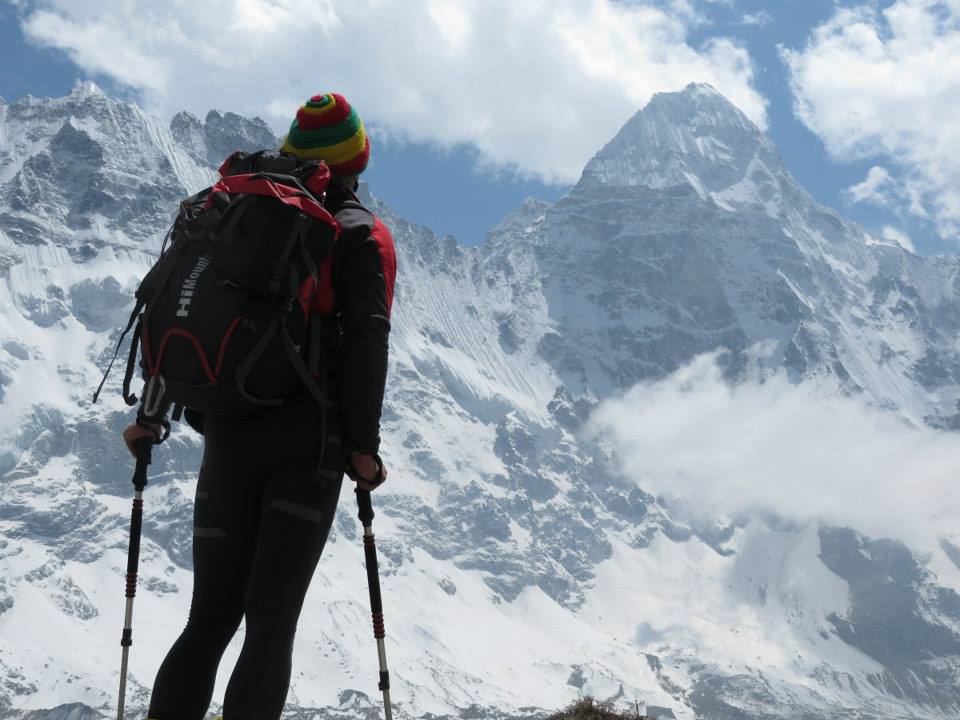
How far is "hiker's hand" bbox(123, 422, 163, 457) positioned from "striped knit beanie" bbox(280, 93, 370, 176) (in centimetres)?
163

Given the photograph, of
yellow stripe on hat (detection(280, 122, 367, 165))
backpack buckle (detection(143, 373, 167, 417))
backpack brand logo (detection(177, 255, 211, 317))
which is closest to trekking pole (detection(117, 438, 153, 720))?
backpack buckle (detection(143, 373, 167, 417))

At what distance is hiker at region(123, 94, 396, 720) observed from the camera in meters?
5.45

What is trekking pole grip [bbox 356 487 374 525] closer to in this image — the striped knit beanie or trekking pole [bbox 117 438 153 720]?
trekking pole [bbox 117 438 153 720]

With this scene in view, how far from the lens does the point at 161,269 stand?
5535mm

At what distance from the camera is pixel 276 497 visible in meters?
5.49

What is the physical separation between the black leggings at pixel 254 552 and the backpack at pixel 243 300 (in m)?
0.22

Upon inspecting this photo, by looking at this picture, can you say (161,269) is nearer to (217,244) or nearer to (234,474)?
(217,244)

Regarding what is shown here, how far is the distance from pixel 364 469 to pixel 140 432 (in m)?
1.36

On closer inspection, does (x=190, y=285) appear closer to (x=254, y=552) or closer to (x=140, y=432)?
(x=140, y=432)

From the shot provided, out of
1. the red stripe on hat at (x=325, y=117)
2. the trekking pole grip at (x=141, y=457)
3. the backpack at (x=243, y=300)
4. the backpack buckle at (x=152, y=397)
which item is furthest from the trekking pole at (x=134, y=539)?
the red stripe on hat at (x=325, y=117)

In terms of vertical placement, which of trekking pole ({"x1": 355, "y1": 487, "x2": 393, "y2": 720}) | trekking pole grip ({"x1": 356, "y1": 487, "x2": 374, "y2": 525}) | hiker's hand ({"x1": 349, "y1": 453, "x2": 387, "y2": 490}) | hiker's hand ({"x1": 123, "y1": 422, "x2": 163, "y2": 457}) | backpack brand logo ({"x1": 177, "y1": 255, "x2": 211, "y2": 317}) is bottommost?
trekking pole ({"x1": 355, "y1": 487, "x2": 393, "y2": 720})

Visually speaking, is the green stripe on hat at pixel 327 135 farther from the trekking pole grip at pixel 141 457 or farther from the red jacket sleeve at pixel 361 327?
the trekking pole grip at pixel 141 457

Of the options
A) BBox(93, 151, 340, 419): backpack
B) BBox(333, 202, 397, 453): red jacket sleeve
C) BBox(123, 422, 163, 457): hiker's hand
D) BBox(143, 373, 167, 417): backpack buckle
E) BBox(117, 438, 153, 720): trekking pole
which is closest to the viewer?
BBox(93, 151, 340, 419): backpack

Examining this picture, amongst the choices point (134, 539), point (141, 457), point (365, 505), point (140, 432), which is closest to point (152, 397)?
point (140, 432)
